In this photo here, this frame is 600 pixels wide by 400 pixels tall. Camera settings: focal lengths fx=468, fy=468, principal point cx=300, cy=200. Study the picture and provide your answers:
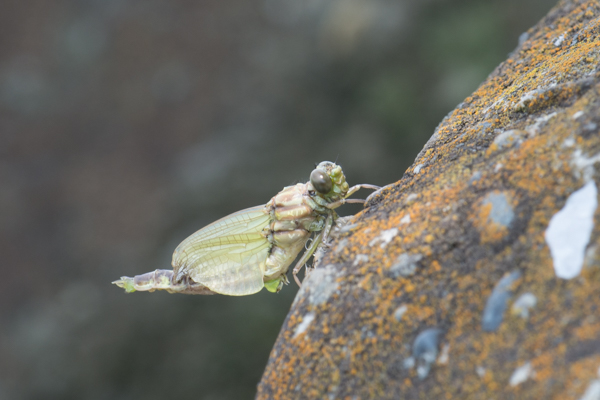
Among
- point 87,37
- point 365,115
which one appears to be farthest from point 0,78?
point 365,115

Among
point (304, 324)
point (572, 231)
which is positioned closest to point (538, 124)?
point (572, 231)

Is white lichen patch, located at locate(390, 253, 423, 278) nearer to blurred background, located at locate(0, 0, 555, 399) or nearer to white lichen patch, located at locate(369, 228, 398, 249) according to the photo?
white lichen patch, located at locate(369, 228, 398, 249)

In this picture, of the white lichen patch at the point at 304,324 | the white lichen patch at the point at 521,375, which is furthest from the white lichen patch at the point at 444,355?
the white lichen patch at the point at 304,324

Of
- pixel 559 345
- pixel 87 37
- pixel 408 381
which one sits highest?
pixel 87 37

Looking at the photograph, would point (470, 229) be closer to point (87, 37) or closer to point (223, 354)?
point (223, 354)

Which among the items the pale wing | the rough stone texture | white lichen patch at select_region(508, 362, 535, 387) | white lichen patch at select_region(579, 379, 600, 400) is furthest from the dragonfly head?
white lichen patch at select_region(579, 379, 600, 400)
